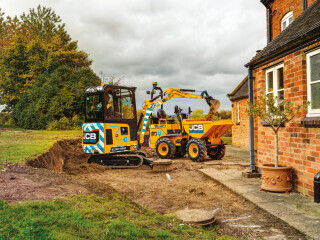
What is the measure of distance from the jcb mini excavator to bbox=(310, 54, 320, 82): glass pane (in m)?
6.31

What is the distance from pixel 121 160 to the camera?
37.0 feet

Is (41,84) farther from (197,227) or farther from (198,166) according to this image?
→ (197,227)

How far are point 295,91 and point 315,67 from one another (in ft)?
2.39

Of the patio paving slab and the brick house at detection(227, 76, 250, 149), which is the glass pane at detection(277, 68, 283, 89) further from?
the brick house at detection(227, 76, 250, 149)

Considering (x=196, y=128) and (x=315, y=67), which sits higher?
(x=315, y=67)

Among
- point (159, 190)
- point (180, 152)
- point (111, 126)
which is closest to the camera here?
point (159, 190)

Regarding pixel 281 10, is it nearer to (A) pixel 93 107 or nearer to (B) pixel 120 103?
(B) pixel 120 103

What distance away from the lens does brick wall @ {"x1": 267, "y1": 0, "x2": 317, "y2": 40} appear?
11086 mm

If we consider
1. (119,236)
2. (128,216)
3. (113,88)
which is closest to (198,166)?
(113,88)

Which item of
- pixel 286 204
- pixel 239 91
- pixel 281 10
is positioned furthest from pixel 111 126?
pixel 239 91

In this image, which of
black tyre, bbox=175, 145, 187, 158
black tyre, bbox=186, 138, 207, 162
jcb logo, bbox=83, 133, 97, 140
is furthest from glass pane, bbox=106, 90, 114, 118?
black tyre, bbox=175, 145, 187, 158

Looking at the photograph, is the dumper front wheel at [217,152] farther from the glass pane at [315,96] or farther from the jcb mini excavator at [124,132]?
the glass pane at [315,96]

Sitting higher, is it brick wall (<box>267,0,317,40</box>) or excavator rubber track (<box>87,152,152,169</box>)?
brick wall (<box>267,0,317,40</box>)

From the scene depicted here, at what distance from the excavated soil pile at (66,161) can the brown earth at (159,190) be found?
32 mm
